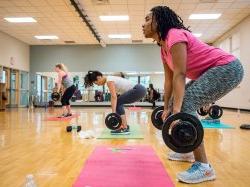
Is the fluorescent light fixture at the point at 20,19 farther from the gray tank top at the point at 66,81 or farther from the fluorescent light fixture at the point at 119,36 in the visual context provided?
the gray tank top at the point at 66,81

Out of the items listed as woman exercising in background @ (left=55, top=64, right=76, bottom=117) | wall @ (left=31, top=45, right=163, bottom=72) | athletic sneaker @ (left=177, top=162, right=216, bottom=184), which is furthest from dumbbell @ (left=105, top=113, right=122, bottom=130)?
wall @ (left=31, top=45, right=163, bottom=72)

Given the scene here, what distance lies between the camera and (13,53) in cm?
1288

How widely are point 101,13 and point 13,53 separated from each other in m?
5.38

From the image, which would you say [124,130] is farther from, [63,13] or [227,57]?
[63,13]

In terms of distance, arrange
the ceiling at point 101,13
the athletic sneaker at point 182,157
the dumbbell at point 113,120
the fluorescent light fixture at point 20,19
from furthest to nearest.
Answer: the fluorescent light fixture at point 20,19 < the ceiling at point 101,13 < the dumbbell at point 113,120 < the athletic sneaker at point 182,157

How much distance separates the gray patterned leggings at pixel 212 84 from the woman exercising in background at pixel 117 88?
2.17 m

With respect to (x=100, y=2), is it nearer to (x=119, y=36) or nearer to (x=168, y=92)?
(x=119, y=36)

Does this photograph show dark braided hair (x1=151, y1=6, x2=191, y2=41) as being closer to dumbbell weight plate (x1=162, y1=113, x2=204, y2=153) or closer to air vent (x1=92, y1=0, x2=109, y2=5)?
dumbbell weight plate (x1=162, y1=113, x2=204, y2=153)

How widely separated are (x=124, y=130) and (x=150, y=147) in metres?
1.18

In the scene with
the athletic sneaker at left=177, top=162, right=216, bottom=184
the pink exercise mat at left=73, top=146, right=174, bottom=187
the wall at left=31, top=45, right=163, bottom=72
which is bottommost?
the pink exercise mat at left=73, top=146, right=174, bottom=187

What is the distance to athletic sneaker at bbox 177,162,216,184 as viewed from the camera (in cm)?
192

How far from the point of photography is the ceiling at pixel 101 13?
27.7ft

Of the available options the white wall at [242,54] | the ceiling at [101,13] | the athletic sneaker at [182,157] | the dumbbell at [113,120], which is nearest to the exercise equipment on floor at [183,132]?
the athletic sneaker at [182,157]

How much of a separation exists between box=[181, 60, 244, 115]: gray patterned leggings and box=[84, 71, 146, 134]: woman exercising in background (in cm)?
217
